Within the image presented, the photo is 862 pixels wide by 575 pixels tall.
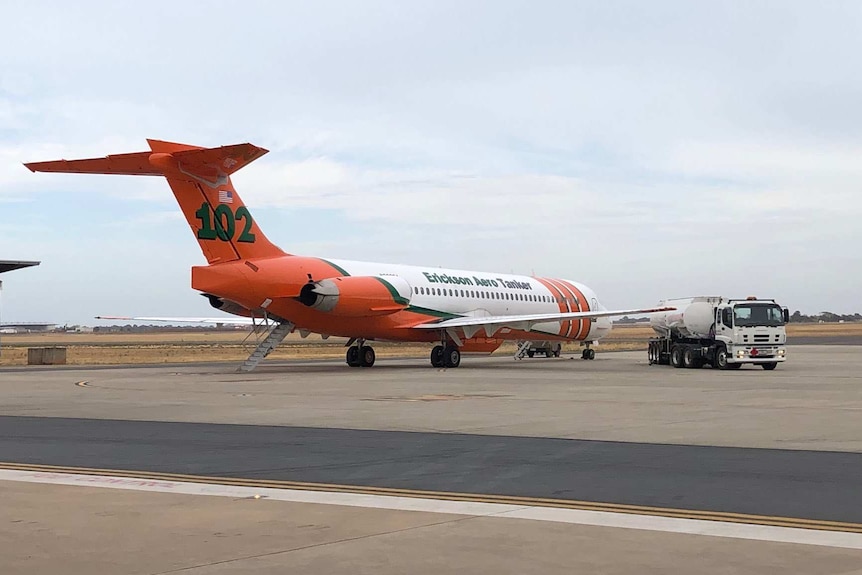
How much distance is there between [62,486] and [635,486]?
18.0ft

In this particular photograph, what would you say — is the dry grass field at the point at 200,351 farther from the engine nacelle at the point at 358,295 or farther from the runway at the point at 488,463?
the runway at the point at 488,463

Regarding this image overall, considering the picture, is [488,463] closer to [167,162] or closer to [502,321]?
[167,162]

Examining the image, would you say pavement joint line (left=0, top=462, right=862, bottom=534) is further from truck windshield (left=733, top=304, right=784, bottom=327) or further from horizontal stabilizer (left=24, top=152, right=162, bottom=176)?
truck windshield (left=733, top=304, right=784, bottom=327)

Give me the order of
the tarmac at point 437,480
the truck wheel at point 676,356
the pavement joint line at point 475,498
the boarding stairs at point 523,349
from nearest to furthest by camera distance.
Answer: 1. the tarmac at point 437,480
2. the pavement joint line at point 475,498
3. the truck wheel at point 676,356
4. the boarding stairs at point 523,349

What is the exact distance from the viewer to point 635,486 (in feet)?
34.5

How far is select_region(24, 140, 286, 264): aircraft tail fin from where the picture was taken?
3166 centimetres

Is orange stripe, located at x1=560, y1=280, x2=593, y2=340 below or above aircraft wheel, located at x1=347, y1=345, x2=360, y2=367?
above

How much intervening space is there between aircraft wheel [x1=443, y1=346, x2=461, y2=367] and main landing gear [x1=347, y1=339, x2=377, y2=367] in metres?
2.96

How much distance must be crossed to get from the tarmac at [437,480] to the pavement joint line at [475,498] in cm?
4

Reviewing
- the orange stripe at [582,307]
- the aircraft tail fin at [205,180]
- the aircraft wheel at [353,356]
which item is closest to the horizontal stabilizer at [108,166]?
the aircraft tail fin at [205,180]

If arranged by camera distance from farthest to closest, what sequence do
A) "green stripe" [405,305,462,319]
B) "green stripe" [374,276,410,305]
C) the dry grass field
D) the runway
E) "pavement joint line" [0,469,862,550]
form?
1. the dry grass field
2. "green stripe" [405,305,462,319]
3. "green stripe" [374,276,410,305]
4. the runway
5. "pavement joint line" [0,469,862,550]

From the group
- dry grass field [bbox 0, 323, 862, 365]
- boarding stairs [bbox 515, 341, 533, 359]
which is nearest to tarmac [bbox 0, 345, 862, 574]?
dry grass field [bbox 0, 323, 862, 365]

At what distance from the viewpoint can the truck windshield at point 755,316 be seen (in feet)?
124

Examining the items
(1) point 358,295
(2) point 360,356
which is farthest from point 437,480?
(2) point 360,356
